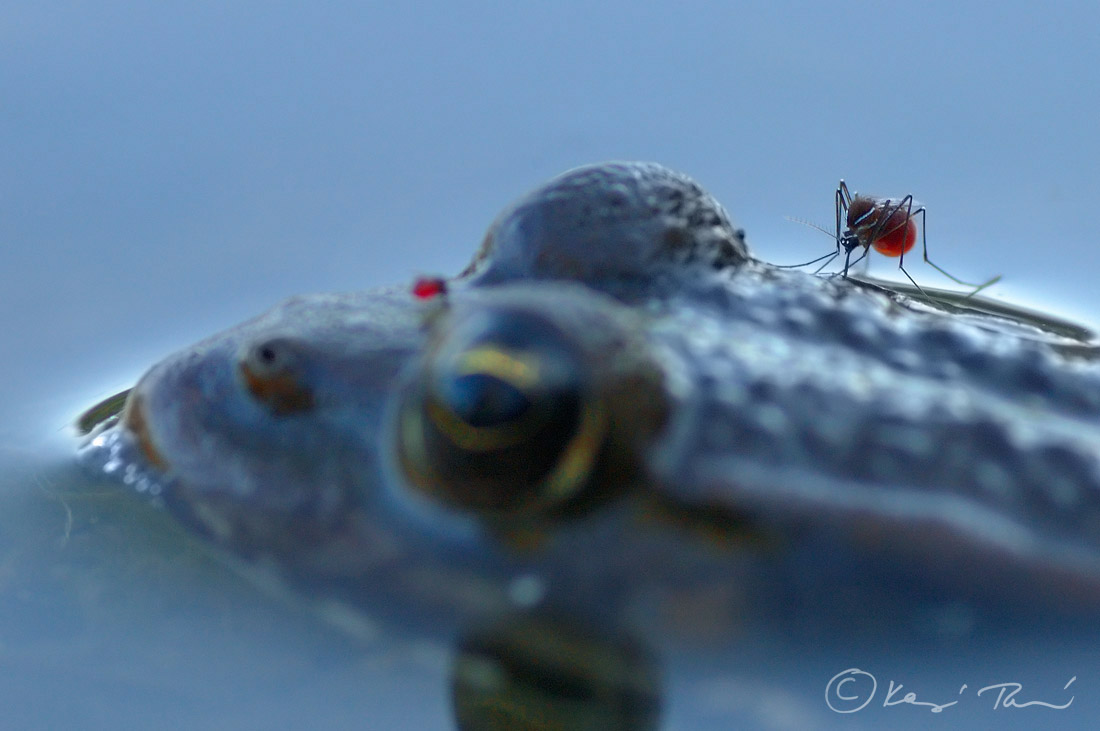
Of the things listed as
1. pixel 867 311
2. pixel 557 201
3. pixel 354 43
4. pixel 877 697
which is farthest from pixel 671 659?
pixel 354 43

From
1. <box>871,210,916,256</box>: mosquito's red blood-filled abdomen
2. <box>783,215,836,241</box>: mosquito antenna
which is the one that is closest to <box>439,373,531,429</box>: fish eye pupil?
<box>871,210,916,256</box>: mosquito's red blood-filled abdomen

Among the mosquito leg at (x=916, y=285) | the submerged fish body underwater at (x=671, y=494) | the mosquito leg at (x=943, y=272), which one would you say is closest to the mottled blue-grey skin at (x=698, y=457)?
the submerged fish body underwater at (x=671, y=494)

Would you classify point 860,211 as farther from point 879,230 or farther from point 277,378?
point 277,378

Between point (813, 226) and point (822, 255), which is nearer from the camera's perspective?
point (822, 255)

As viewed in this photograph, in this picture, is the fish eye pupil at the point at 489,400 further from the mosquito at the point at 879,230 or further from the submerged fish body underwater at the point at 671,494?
the mosquito at the point at 879,230

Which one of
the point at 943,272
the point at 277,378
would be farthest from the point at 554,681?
the point at 943,272

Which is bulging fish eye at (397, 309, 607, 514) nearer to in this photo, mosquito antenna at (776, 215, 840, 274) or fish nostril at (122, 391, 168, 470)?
fish nostril at (122, 391, 168, 470)
